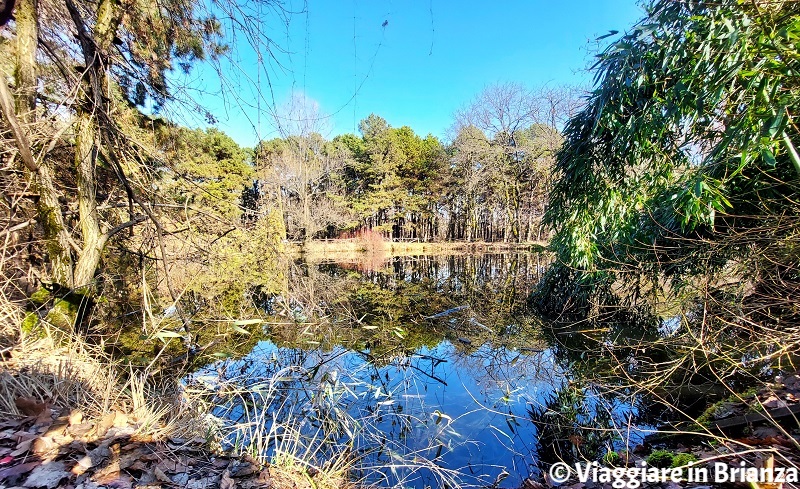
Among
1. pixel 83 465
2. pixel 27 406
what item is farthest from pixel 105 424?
pixel 27 406

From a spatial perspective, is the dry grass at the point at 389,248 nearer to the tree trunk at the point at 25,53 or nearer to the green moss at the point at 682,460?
the tree trunk at the point at 25,53

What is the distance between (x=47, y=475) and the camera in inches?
59.6

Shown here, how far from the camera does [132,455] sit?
1.78 metres

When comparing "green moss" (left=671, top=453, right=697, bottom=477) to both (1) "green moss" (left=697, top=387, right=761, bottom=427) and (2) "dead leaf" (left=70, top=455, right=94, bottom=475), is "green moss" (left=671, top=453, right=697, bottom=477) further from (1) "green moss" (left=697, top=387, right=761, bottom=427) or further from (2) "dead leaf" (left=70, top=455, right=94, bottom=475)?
(2) "dead leaf" (left=70, top=455, right=94, bottom=475)

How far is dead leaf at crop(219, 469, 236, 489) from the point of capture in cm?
175

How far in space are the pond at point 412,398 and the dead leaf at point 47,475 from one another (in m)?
1.05

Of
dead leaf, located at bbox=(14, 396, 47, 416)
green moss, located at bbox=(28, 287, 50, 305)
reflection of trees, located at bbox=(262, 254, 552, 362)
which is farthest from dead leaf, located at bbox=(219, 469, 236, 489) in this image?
green moss, located at bbox=(28, 287, 50, 305)

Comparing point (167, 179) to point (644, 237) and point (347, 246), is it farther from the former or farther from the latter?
point (347, 246)

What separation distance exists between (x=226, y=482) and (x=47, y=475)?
765mm

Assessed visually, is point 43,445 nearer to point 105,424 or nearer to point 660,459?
point 105,424

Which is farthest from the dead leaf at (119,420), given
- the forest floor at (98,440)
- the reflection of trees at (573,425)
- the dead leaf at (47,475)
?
the reflection of trees at (573,425)

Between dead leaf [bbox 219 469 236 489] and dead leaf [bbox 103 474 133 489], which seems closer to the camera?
dead leaf [bbox 103 474 133 489]

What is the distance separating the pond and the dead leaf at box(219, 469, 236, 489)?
0.46m

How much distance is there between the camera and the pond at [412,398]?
9.18ft
